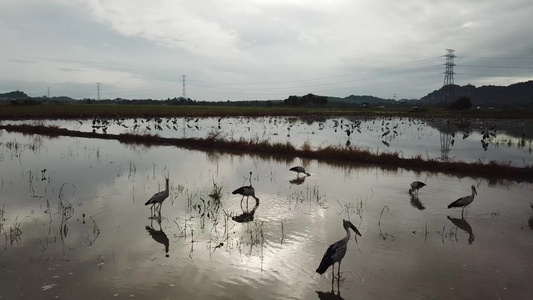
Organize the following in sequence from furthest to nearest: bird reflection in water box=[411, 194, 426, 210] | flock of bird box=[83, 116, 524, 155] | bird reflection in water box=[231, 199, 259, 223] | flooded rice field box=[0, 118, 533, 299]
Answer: flock of bird box=[83, 116, 524, 155] → bird reflection in water box=[411, 194, 426, 210] → bird reflection in water box=[231, 199, 259, 223] → flooded rice field box=[0, 118, 533, 299]

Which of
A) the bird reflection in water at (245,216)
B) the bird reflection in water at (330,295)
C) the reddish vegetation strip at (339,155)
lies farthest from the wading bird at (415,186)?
the bird reflection in water at (330,295)

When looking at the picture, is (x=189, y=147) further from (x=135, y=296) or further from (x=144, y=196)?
(x=135, y=296)

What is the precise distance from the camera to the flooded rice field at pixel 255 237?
285 inches

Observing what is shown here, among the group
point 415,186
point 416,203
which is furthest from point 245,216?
point 415,186

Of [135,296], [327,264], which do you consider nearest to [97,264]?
[135,296]

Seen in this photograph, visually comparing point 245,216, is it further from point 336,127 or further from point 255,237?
point 336,127

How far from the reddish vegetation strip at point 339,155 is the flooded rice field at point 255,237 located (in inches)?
73.4

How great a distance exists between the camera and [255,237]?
9.72m

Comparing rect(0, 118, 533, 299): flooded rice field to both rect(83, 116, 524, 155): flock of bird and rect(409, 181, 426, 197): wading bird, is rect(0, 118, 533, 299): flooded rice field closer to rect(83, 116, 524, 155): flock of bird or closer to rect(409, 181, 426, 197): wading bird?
rect(409, 181, 426, 197): wading bird

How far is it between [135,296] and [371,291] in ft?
14.9

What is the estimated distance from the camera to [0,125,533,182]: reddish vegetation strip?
738 inches

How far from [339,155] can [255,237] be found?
14416 millimetres

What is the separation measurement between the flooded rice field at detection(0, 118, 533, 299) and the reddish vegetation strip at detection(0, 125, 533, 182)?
1.87 meters

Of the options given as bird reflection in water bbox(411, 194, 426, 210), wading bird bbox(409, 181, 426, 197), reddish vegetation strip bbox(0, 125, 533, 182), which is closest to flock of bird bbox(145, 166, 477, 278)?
wading bird bbox(409, 181, 426, 197)
